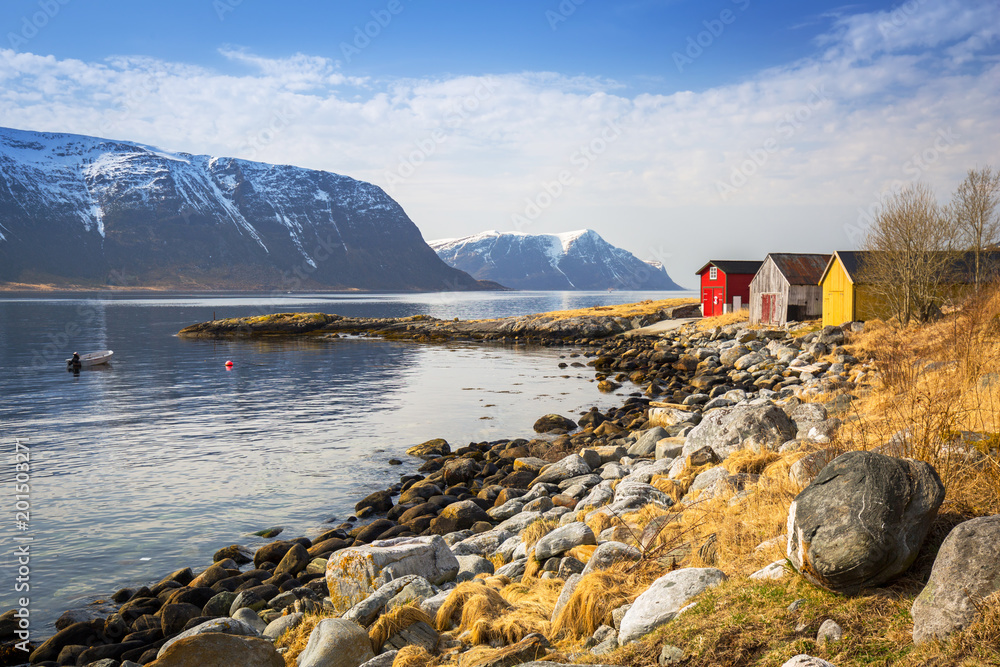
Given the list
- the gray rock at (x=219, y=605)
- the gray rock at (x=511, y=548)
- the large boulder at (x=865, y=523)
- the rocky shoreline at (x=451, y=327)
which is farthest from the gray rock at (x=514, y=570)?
the rocky shoreline at (x=451, y=327)

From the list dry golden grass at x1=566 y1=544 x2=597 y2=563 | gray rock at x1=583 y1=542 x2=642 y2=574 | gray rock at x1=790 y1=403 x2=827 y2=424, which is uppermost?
gray rock at x1=790 y1=403 x2=827 y2=424

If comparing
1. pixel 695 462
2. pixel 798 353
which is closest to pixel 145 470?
pixel 695 462

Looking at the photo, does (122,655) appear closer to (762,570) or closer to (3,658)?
(3,658)

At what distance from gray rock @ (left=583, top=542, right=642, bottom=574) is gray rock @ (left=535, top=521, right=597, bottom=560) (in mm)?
961

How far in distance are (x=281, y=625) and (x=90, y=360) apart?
3856 cm

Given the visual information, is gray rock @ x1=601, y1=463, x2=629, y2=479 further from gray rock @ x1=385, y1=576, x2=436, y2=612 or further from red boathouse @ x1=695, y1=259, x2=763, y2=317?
red boathouse @ x1=695, y1=259, x2=763, y2=317

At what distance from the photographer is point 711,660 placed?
4.36 meters

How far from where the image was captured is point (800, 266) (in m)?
41.8

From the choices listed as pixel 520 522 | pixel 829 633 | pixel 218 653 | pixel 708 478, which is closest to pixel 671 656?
pixel 829 633

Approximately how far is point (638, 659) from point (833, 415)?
7.86 m

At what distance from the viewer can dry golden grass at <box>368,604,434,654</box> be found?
6254 mm

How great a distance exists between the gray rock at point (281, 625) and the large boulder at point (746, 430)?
7278 mm

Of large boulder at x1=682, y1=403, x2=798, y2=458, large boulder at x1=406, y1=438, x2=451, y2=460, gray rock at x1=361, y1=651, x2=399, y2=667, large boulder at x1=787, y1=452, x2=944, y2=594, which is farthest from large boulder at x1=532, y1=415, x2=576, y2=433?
large boulder at x1=787, y1=452, x2=944, y2=594

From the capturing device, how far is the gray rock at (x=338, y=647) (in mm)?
5887
